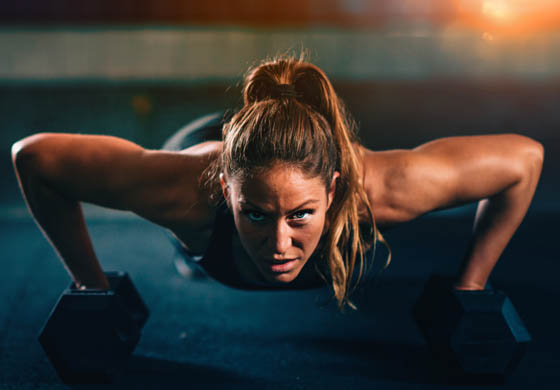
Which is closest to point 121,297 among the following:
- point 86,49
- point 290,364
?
point 290,364

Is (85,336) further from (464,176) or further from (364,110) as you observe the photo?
(364,110)

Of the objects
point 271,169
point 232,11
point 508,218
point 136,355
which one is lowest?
point 136,355

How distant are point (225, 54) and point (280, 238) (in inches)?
51.0

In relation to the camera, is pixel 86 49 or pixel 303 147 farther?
pixel 86 49

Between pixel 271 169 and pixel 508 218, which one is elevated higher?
pixel 271 169

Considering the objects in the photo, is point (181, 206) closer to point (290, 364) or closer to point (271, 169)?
point (271, 169)

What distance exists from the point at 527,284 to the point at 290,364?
0.74 metres

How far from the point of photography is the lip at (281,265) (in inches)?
31.3

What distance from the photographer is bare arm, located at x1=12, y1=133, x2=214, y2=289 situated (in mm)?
833

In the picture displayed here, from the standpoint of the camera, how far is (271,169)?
0.70 meters

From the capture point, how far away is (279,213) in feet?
2.38

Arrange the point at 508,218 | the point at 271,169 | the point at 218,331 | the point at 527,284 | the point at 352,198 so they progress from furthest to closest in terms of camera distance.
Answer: the point at 527,284, the point at 218,331, the point at 508,218, the point at 352,198, the point at 271,169

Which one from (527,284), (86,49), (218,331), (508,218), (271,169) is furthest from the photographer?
(86,49)

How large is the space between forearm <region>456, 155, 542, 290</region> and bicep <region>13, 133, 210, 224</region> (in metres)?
0.61
